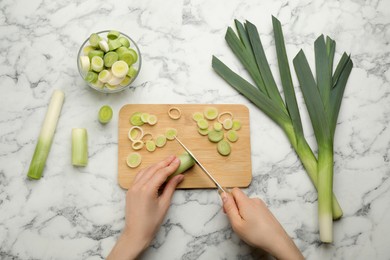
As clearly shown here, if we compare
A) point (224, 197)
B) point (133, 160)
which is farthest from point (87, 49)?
→ point (224, 197)

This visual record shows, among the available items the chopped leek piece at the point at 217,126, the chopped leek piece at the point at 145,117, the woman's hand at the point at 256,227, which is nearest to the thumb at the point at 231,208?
the woman's hand at the point at 256,227

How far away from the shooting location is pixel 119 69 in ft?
4.20

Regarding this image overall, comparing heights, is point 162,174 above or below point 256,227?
above

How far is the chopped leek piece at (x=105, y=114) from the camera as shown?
1.33 metres

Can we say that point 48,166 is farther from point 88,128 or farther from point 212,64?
point 212,64

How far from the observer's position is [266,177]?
1.36 meters

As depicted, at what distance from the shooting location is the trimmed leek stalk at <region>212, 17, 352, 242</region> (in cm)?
133

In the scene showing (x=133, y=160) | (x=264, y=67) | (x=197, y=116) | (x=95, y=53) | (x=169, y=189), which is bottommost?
(x=169, y=189)

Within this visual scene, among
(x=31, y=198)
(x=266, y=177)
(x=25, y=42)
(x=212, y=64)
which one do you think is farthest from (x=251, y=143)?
(x=25, y=42)

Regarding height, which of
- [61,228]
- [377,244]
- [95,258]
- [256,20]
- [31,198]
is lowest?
[377,244]

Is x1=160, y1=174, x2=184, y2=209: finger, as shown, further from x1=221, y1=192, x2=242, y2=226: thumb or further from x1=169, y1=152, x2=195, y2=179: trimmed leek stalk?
x1=221, y1=192, x2=242, y2=226: thumb

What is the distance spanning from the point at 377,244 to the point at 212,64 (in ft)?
2.50

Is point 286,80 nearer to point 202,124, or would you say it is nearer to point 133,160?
point 202,124

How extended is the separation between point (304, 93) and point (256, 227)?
47 cm
